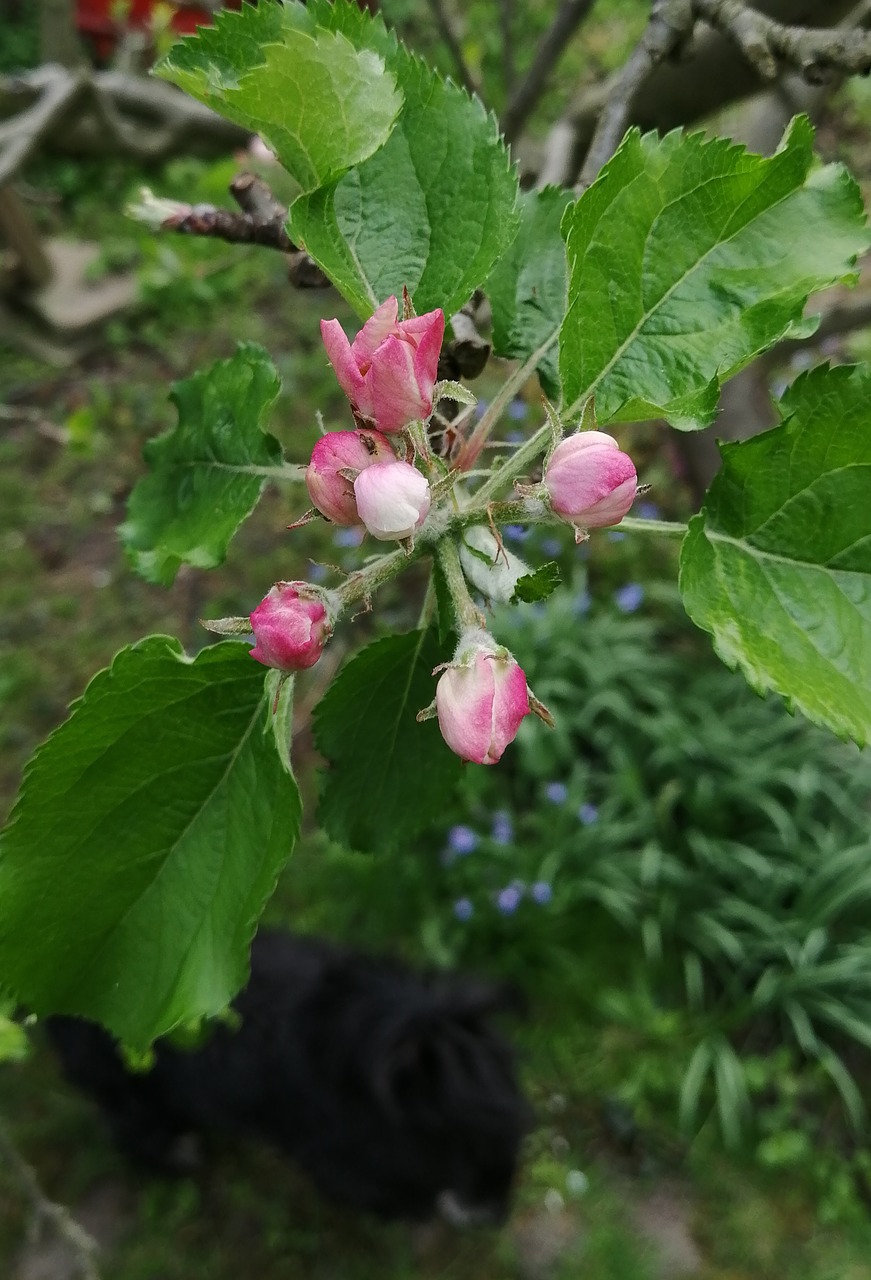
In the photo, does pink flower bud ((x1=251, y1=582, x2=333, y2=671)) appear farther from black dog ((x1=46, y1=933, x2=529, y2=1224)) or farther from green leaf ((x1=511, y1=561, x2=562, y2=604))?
black dog ((x1=46, y1=933, x2=529, y2=1224))

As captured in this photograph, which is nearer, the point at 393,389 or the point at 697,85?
the point at 393,389

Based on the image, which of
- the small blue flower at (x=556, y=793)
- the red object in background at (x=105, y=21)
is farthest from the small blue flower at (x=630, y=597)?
the red object in background at (x=105, y=21)

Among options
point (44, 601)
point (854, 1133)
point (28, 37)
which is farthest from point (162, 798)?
point (28, 37)

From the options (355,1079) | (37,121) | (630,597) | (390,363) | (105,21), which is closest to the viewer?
(390,363)

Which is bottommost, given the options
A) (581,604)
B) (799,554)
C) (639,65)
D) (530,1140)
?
(530,1140)

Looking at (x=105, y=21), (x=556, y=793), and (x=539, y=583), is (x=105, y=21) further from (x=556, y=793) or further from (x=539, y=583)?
(x=539, y=583)

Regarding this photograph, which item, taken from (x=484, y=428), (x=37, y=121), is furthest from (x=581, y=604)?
(x=484, y=428)
